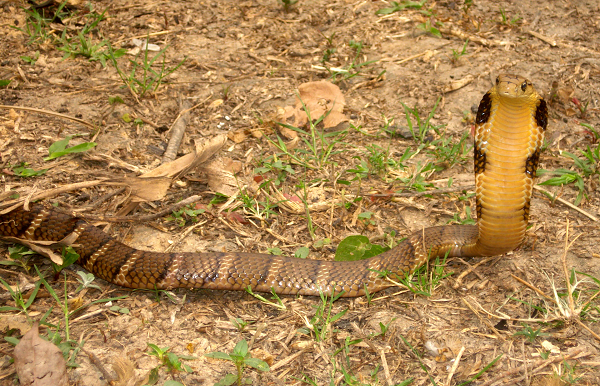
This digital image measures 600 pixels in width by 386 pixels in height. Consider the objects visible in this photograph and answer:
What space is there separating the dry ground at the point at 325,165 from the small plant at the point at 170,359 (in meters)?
0.04

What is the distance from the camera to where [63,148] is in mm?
4465

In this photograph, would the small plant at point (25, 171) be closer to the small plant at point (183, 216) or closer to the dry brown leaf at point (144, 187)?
the dry brown leaf at point (144, 187)

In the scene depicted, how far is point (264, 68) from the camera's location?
230 inches

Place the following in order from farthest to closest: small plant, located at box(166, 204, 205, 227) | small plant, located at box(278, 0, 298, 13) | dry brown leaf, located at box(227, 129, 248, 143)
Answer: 1. small plant, located at box(278, 0, 298, 13)
2. dry brown leaf, located at box(227, 129, 248, 143)
3. small plant, located at box(166, 204, 205, 227)

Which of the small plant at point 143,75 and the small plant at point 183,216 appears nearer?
the small plant at point 183,216

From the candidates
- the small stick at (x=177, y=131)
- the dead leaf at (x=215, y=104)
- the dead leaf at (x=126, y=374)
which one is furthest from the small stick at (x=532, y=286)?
the dead leaf at (x=215, y=104)

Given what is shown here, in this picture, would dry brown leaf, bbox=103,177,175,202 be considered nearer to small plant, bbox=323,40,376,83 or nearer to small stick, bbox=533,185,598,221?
small plant, bbox=323,40,376,83

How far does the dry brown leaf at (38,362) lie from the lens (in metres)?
2.69

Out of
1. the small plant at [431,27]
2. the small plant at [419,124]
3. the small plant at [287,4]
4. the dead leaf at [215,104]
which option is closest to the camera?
the small plant at [419,124]

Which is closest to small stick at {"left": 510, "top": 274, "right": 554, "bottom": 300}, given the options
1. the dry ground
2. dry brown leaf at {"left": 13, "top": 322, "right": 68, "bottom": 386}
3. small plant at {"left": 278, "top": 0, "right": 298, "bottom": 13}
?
the dry ground

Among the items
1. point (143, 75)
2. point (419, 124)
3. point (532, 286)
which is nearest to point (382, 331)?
point (532, 286)

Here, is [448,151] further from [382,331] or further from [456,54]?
[382,331]

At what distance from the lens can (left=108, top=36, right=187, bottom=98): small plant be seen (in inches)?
203

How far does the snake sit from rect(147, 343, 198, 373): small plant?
66 cm
